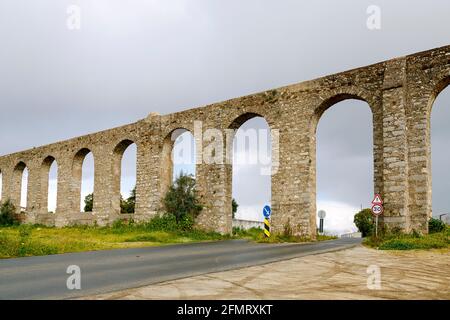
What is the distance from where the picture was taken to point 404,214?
52.6ft

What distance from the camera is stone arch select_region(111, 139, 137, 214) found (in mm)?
27531

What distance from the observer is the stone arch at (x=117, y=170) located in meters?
27.5

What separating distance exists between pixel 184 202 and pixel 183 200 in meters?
0.11

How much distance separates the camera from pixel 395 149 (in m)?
16.6

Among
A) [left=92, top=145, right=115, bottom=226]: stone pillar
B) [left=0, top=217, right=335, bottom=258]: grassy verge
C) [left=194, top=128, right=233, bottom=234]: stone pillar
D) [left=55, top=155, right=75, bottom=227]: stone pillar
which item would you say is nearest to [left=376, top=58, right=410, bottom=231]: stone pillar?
[left=0, top=217, right=335, bottom=258]: grassy verge

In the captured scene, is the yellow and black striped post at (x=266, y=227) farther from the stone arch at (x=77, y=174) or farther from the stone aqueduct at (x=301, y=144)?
the stone arch at (x=77, y=174)

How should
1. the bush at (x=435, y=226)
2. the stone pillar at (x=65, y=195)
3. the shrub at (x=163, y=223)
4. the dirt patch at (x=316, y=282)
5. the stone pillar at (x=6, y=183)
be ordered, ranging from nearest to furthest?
the dirt patch at (x=316, y=282), the bush at (x=435, y=226), the shrub at (x=163, y=223), the stone pillar at (x=65, y=195), the stone pillar at (x=6, y=183)

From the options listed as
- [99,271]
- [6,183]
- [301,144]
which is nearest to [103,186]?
[301,144]

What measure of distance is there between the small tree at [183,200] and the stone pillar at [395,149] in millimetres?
9221

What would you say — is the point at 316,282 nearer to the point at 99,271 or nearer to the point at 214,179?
the point at 99,271

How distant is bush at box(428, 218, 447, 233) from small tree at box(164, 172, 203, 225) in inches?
411

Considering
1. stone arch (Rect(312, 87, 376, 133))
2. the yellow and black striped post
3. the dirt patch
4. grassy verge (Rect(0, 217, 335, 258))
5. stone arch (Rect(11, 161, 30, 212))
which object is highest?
stone arch (Rect(312, 87, 376, 133))

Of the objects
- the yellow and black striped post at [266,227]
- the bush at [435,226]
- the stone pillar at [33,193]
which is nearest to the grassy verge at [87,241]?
the yellow and black striped post at [266,227]

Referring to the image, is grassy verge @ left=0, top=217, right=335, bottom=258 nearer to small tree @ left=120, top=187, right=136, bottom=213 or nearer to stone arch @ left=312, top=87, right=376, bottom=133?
stone arch @ left=312, top=87, right=376, bottom=133
